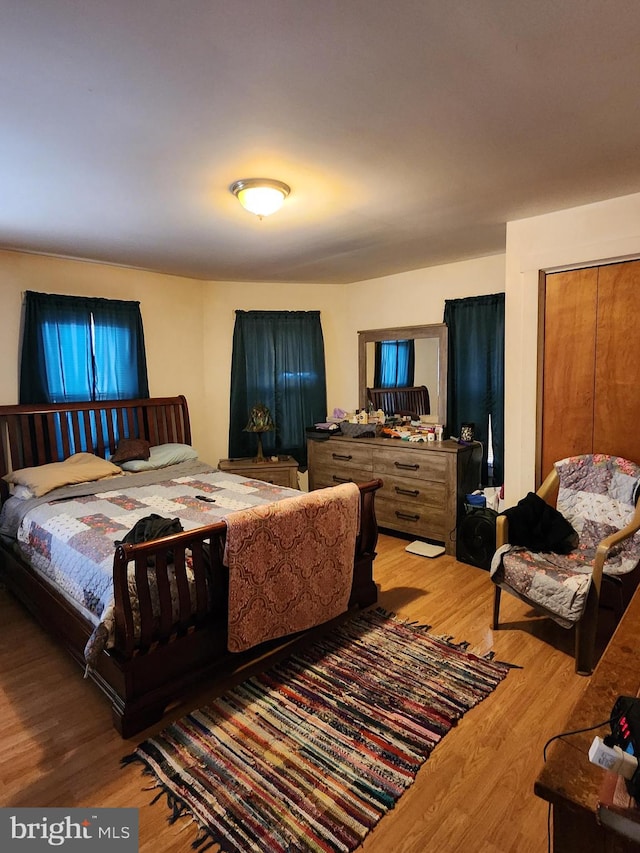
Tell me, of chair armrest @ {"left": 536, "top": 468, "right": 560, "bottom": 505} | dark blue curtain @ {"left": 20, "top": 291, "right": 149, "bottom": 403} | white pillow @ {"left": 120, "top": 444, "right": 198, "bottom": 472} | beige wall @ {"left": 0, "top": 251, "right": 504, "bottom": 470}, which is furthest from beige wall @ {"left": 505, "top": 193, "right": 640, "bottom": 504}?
dark blue curtain @ {"left": 20, "top": 291, "right": 149, "bottom": 403}

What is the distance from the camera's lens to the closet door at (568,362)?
2914 millimetres

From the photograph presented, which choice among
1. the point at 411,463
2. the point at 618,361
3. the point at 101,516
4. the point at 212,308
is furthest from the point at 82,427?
the point at 618,361

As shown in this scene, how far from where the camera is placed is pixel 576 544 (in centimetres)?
277

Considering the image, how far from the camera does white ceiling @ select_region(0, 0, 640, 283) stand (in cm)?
130

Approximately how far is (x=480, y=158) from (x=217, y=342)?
331cm

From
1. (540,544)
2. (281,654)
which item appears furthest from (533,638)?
(281,654)

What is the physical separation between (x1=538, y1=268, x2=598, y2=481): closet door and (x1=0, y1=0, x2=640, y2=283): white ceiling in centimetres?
49

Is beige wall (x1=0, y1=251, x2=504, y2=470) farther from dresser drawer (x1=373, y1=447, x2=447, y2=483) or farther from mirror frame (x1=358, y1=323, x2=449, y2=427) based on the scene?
dresser drawer (x1=373, y1=447, x2=447, y2=483)

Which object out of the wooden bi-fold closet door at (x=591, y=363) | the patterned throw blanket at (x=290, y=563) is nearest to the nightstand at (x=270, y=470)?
the patterned throw blanket at (x=290, y=563)

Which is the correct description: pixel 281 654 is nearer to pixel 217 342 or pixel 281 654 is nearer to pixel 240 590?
pixel 240 590

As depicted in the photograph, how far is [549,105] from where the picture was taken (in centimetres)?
174

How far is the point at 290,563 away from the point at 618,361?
226cm

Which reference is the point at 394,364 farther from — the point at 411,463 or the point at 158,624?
the point at 158,624

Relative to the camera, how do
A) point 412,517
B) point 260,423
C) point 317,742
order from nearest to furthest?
point 317,742, point 412,517, point 260,423
